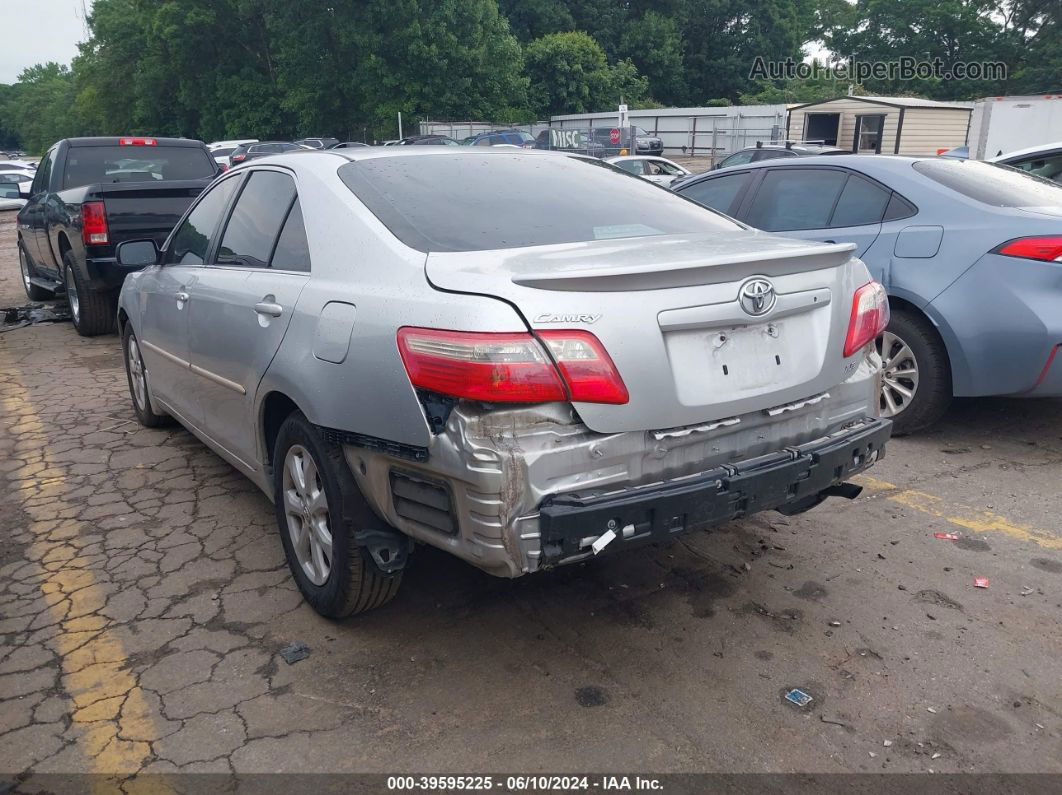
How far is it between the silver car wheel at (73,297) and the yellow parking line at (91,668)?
4.72 metres

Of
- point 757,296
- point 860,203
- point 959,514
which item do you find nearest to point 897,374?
point 860,203

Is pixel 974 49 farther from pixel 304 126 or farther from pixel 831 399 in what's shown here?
pixel 831 399

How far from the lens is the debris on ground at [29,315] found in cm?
954

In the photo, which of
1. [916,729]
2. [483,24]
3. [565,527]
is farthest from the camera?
[483,24]

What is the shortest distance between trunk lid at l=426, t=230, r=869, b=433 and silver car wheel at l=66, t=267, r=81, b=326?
7.06 metres

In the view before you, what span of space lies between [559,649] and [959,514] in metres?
2.20

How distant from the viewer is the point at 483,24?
132ft

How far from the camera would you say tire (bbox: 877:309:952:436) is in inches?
193

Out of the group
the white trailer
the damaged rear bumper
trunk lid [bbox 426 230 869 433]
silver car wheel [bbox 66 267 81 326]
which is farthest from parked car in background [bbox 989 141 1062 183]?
the white trailer

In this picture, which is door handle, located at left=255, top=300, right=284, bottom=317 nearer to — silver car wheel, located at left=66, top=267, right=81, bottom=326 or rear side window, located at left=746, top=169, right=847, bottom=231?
rear side window, located at left=746, top=169, right=847, bottom=231

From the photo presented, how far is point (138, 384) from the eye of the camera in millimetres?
5613

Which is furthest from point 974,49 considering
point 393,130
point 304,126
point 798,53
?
point 304,126

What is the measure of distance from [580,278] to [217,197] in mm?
2588

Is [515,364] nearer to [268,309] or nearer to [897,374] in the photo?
[268,309]
